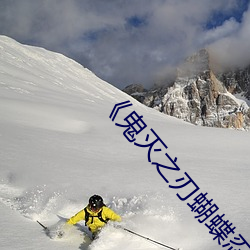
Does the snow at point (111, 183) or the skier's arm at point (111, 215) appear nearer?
the snow at point (111, 183)

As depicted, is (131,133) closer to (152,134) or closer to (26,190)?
(152,134)

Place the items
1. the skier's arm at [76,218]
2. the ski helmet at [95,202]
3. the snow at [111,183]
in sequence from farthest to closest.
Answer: the skier's arm at [76,218] → the ski helmet at [95,202] → the snow at [111,183]

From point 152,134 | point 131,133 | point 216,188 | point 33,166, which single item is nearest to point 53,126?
point 131,133

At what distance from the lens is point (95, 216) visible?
18.6 ft

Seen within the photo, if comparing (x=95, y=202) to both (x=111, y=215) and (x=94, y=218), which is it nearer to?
(x=94, y=218)

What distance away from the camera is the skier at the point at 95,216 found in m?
5.57

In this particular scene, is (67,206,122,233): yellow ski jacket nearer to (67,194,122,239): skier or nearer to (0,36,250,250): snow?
(67,194,122,239): skier

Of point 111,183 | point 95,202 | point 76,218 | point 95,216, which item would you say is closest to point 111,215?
point 95,216

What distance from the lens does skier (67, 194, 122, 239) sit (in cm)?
557

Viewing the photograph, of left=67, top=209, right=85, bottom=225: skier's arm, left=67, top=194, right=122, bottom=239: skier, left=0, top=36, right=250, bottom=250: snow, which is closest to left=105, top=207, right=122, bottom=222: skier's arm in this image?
left=67, top=194, right=122, bottom=239: skier

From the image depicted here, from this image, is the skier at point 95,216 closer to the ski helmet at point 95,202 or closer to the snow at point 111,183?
the ski helmet at point 95,202

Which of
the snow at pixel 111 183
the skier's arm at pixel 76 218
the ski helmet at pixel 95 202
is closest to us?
the snow at pixel 111 183

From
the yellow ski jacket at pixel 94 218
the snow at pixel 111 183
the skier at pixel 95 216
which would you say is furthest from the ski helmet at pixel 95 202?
the snow at pixel 111 183

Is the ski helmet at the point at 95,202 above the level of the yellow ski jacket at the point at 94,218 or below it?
above
